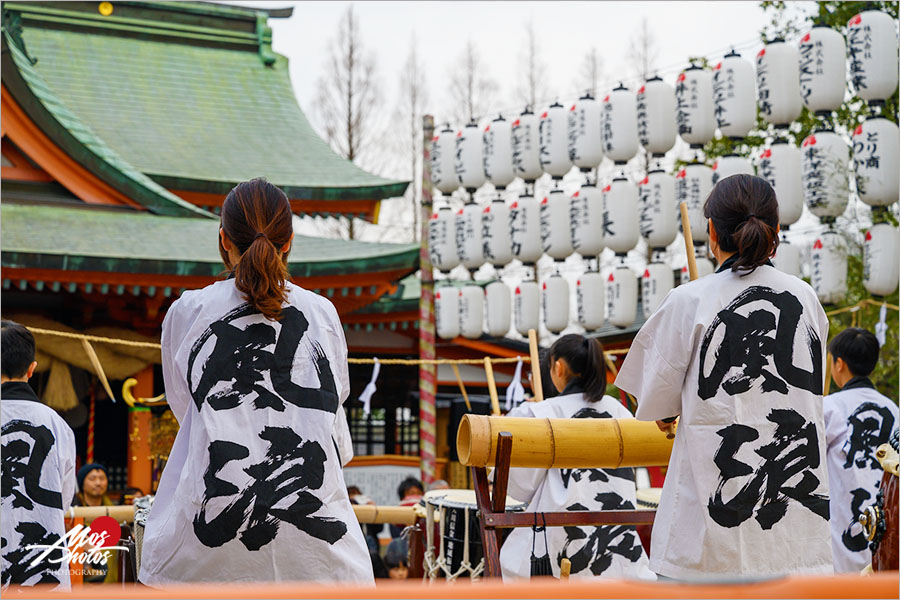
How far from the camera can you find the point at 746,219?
9.29ft

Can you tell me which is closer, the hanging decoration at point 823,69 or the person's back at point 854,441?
the person's back at point 854,441

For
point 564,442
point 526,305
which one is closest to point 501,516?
point 564,442

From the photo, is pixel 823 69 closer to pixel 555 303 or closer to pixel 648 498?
pixel 555 303

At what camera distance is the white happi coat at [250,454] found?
96.8 inches

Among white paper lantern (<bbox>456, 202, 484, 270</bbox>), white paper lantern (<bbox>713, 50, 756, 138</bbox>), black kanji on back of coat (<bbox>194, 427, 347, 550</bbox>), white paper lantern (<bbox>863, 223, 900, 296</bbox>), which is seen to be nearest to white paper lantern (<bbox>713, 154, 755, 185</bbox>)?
white paper lantern (<bbox>713, 50, 756, 138</bbox>)

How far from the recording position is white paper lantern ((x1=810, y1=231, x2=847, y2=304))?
9688 mm

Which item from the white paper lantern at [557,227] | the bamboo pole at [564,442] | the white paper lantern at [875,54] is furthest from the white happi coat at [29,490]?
the white paper lantern at [557,227]

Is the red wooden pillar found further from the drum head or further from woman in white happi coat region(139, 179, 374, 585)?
woman in white happi coat region(139, 179, 374, 585)

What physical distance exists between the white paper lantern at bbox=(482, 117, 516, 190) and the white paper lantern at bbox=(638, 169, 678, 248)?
215 centimetres

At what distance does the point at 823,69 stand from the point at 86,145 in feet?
23.8

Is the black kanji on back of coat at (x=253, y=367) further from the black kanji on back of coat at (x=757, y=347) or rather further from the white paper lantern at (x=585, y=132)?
the white paper lantern at (x=585, y=132)

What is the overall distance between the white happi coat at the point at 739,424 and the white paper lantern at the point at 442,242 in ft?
32.2

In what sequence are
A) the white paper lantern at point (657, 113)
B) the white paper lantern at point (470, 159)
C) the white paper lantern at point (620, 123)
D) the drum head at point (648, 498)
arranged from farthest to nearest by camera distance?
the white paper lantern at point (470, 159), the white paper lantern at point (620, 123), the white paper lantern at point (657, 113), the drum head at point (648, 498)

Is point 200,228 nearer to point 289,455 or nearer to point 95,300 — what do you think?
point 95,300
